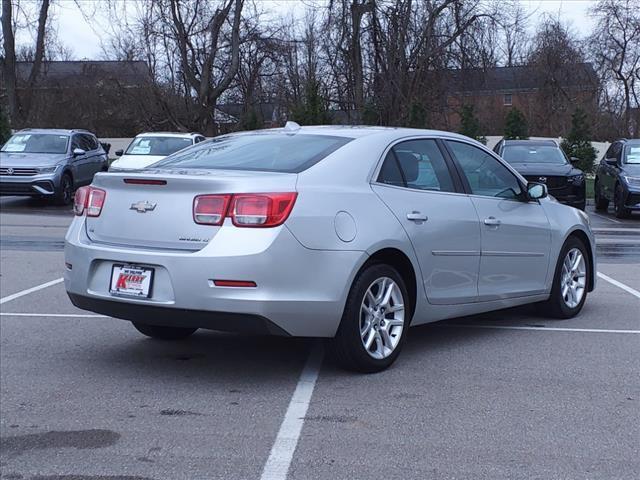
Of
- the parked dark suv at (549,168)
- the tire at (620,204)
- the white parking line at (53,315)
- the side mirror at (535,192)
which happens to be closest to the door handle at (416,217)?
the side mirror at (535,192)

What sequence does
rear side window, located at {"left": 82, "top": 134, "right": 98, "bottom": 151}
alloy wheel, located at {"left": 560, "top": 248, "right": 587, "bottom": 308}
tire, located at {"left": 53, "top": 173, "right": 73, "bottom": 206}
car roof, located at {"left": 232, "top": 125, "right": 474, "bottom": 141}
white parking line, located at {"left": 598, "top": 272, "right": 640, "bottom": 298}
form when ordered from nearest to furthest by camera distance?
car roof, located at {"left": 232, "top": 125, "right": 474, "bottom": 141} < alloy wheel, located at {"left": 560, "top": 248, "right": 587, "bottom": 308} < white parking line, located at {"left": 598, "top": 272, "right": 640, "bottom": 298} < tire, located at {"left": 53, "top": 173, "right": 73, "bottom": 206} < rear side window, located at {"left": 82, "top": 134, "right": 98, "bottom": 151}

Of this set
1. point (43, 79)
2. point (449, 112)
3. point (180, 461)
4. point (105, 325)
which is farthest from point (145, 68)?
point (180, 461)

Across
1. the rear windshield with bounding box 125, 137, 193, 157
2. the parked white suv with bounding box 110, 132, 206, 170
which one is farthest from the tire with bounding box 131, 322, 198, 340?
the rear windshield with bounding box 125, 137, 193, 157

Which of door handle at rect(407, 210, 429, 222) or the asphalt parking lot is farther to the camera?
door handle at rect(407, 210, 429, 222)

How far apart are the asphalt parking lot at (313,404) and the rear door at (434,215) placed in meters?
0.52

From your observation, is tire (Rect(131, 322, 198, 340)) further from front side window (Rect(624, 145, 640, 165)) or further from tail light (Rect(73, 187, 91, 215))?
front side window (Rect(624, 145, 640, 165))

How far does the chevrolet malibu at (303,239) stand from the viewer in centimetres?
529

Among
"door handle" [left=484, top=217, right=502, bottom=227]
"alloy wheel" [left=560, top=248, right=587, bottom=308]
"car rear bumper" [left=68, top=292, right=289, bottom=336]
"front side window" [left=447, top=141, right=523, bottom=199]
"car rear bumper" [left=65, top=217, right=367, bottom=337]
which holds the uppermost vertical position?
"front side window" [left=447, top=141, right=523, bottom=199]

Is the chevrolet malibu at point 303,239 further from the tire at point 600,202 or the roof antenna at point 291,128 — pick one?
the tire at point 600,202

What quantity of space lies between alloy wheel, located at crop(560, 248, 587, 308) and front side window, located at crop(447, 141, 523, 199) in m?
0.93

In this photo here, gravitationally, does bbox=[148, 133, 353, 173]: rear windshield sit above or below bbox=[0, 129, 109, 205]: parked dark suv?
above

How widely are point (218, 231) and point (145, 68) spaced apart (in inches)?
1767

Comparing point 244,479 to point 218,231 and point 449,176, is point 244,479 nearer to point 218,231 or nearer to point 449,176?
point 218,231

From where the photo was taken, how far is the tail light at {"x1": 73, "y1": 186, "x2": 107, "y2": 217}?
5.87m
